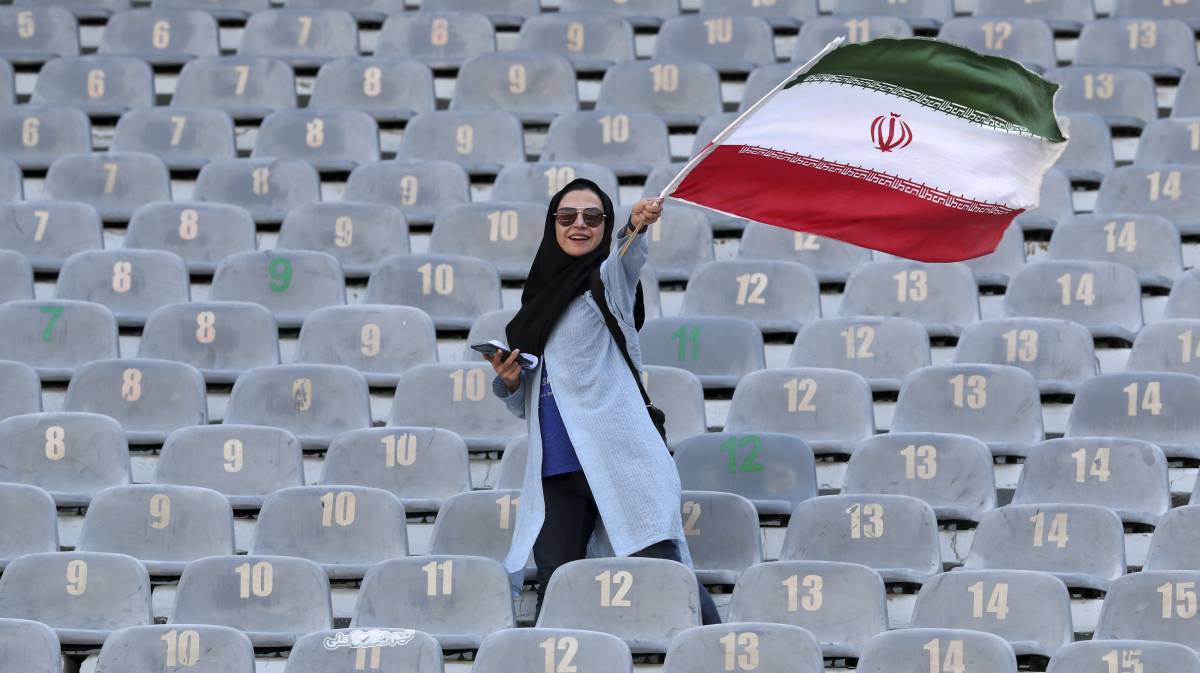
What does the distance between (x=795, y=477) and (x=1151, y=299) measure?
1.60 meters

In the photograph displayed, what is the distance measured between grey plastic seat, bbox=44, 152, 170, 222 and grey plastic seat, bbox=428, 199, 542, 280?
3.18 ft

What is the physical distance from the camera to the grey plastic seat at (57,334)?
6.07m

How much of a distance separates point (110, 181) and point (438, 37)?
58.9 inches

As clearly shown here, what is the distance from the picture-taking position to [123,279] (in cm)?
639

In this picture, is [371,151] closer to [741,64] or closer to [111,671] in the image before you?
[741,64]

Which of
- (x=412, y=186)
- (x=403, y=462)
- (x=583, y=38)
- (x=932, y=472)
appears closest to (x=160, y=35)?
(x=583, y=38)

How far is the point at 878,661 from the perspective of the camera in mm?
4305

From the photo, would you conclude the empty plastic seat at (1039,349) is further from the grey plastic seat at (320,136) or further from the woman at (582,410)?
the grey plastic seat at (320,136)

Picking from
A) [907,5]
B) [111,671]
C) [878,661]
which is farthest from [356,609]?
[907,5]

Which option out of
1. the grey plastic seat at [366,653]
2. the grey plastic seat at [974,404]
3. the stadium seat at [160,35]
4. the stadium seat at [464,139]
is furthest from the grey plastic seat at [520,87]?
the grey plastic seat at [366,653]

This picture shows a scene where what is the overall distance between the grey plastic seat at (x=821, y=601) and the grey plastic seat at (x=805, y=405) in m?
0.98

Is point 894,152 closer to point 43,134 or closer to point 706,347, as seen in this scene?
point 706,347

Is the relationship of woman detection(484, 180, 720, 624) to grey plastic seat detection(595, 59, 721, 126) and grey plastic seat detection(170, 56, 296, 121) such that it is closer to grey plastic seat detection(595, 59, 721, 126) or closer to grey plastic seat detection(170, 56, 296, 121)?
grey plastic seat detection(595, 59, 721, 126)

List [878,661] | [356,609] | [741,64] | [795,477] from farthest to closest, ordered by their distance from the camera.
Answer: [741,64]
[795,477]
[356,609]
[878,661]
